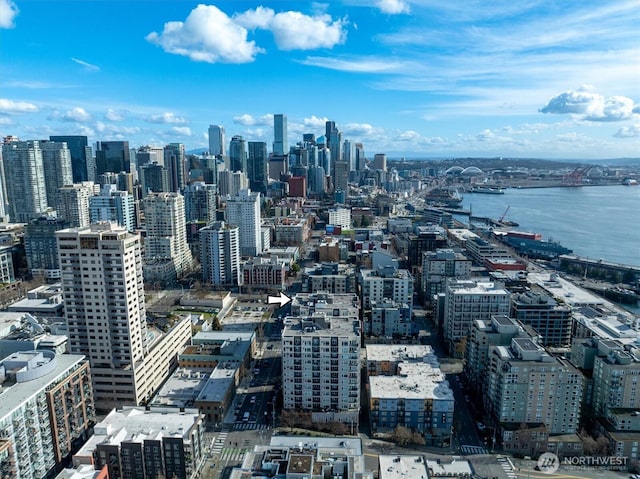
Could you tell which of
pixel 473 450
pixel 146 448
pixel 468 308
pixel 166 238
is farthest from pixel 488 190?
pixel 146 448

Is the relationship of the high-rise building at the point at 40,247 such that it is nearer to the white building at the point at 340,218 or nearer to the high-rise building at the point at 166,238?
the high-rise building at the point at 166,238

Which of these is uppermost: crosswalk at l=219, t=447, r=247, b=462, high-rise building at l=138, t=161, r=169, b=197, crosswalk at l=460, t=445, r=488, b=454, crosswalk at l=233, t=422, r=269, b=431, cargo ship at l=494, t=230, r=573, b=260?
high-rise building at l=138, t=161, r=169, b=197

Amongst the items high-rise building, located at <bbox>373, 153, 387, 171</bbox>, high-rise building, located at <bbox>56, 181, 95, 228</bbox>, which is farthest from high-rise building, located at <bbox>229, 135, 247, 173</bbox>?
high-rise building, located at <bbox>56, 181, 95, 228</bbox>

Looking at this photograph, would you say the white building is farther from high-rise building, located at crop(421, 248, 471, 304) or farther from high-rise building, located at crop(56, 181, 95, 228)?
high-rise building, located at crop(421, 248, 471, 304)

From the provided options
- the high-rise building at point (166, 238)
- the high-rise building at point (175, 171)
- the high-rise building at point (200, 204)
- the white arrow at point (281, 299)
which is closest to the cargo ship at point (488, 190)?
the high-rise building at point (175, 171)

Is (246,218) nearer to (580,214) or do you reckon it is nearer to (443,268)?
(443,268)

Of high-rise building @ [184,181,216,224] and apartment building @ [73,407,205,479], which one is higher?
high-rise building @ [184,181,216,224]

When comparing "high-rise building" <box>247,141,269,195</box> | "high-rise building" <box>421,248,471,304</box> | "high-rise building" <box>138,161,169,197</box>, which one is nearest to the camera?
"high-rise building" <box>421,248,471,304</box>
